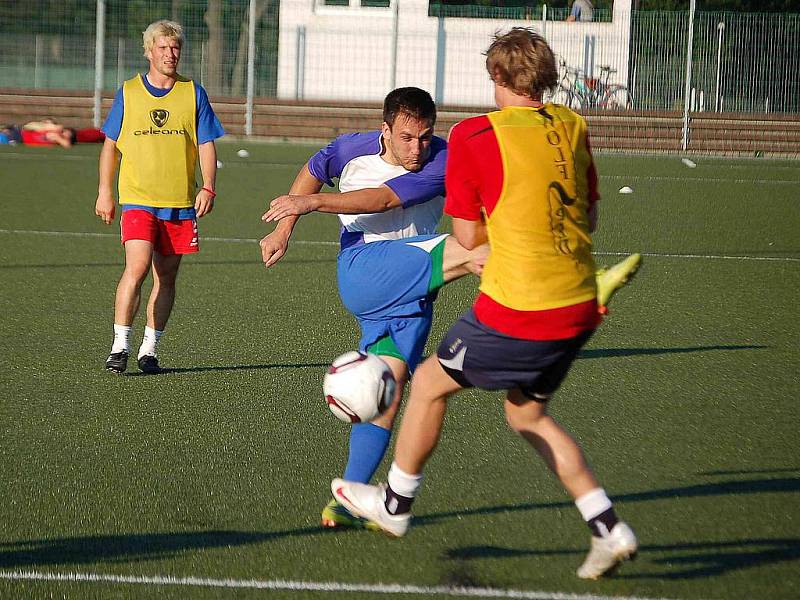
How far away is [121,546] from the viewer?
435 cm

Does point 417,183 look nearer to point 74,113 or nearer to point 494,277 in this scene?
point 494,277

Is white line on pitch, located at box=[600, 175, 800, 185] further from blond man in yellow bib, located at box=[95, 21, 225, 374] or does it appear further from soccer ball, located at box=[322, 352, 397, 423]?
soccer ball, located at box=[322, 352, 397, 423]

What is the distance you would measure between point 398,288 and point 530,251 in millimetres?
931

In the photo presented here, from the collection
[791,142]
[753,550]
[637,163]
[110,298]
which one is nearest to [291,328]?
[110,298]

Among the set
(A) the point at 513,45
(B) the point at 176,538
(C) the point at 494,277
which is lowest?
(B) the point at 176,538

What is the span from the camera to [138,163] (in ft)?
23.8

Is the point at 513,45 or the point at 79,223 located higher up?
the point at 513,45

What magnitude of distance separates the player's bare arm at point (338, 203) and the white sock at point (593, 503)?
132cm

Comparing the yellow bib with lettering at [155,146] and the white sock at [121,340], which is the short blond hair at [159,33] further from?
the white sock at [121,340]

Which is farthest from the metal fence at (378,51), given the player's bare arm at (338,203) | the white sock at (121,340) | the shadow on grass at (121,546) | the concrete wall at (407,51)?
the shadow on grass at (121,546)

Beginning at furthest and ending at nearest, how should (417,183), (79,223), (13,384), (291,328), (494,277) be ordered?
(79,223)
(291,328)
(13,384)
(417,183)
(494,277)

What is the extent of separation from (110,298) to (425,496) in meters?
5.26

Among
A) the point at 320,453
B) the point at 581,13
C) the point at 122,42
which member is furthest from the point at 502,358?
the point at 122,42

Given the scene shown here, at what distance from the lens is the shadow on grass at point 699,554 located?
13.7 feet
